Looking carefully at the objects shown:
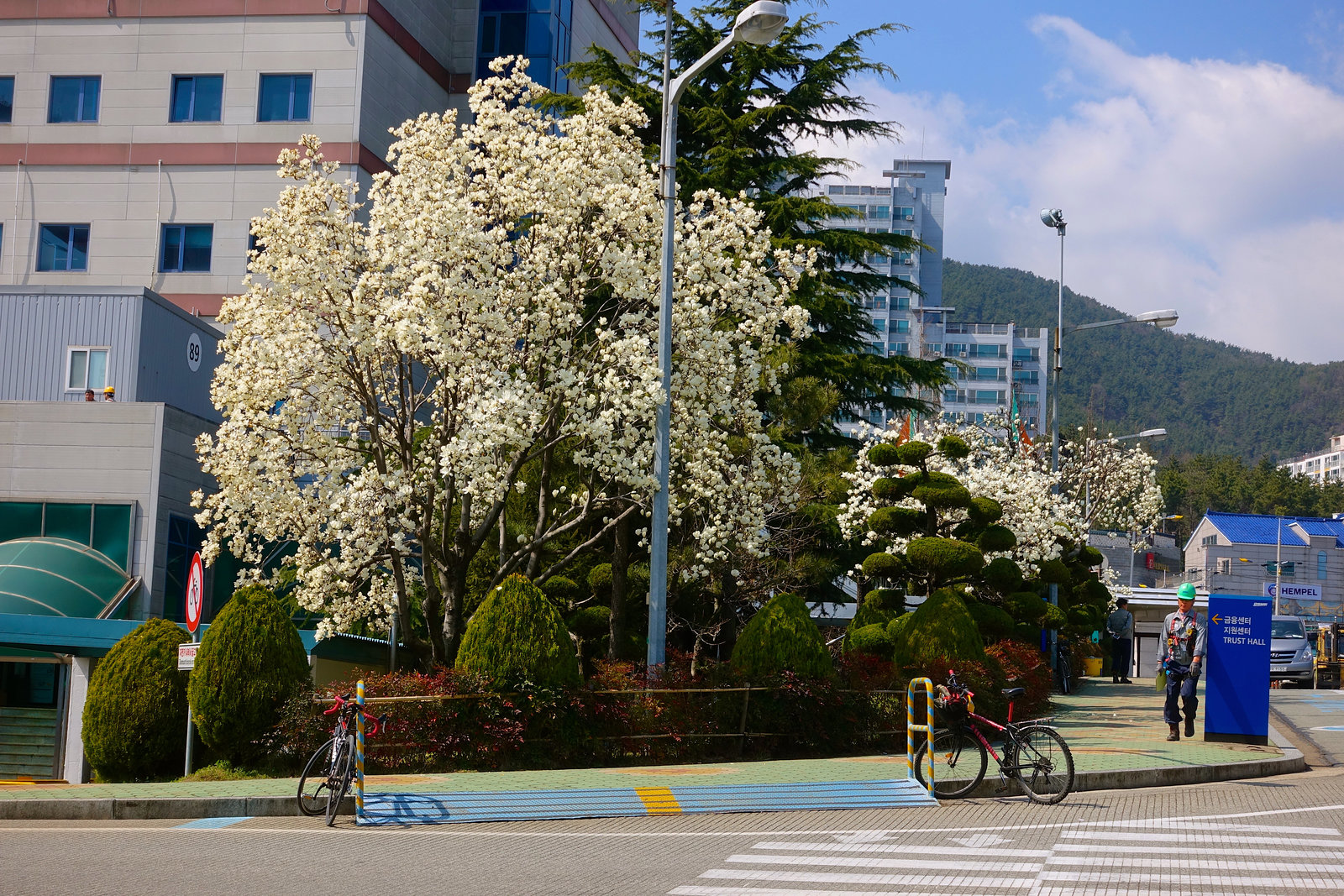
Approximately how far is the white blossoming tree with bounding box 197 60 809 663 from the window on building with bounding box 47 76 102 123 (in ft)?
78.9

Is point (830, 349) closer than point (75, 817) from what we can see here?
No

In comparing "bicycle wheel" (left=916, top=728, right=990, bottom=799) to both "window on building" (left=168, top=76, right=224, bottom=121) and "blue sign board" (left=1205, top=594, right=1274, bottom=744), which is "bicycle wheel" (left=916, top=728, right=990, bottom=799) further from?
"window on building" (left=168, top=76, right=224, bottom=121)

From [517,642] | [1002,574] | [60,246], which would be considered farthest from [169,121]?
[517,642]

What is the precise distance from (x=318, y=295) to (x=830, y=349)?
12553 millimetres

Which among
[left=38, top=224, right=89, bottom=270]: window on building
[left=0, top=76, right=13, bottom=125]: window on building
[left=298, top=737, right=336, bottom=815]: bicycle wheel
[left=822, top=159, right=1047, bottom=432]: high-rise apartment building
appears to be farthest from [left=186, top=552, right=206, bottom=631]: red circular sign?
[left=822, top=159, right=1047, bottom=432]: high-rise apartment building

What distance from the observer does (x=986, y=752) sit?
13062mm

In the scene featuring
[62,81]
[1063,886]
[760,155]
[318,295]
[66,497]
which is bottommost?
[1063,886]

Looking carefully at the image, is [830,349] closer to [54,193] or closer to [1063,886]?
[1063,886]

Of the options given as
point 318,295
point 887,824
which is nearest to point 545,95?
point 318,295

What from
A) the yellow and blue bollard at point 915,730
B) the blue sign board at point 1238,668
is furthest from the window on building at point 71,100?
the blue sign board at point 1238,668

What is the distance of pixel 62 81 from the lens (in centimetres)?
3938

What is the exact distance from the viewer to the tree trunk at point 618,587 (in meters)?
20.5

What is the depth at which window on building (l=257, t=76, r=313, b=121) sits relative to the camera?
38156 millimetres

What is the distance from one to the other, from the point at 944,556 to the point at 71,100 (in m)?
31.4
